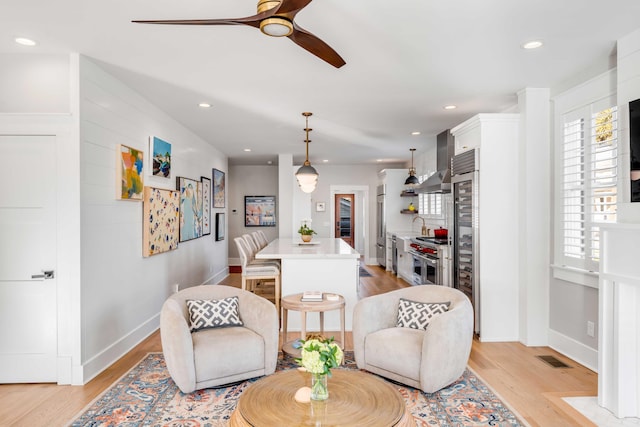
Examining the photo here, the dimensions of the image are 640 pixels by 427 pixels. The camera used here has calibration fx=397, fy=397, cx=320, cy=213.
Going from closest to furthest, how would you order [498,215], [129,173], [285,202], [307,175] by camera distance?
[129,173] < [498,215] < [307,175] < [285,202]

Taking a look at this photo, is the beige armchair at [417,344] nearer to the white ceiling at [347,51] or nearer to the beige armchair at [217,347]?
the beige armchair at [217,347]

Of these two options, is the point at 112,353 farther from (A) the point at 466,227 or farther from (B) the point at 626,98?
(B) the point at 626,98

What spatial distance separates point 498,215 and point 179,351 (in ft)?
11.4

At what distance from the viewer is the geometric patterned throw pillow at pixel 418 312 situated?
131 inches

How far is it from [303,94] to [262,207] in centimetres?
641

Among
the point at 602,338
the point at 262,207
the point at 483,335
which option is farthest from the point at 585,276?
the point at 262,207

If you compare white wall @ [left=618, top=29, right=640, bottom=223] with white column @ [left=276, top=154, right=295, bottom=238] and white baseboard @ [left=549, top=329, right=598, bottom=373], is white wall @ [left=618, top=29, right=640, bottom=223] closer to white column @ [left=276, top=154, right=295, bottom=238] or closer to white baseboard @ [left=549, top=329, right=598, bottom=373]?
white baseboard @ [left=549, top=329, right=598, bottom=373]

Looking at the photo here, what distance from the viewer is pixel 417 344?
302 centimetres

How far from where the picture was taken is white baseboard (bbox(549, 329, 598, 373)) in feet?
11.5

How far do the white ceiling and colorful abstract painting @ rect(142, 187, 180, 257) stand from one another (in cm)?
108

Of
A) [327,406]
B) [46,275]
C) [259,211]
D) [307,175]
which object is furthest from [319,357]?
[259,211]

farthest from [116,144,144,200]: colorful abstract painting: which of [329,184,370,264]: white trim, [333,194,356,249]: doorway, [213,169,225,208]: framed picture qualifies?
[333,194,356,249]: doorway

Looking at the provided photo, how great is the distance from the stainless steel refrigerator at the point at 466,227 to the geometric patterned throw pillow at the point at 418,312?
1260 mm

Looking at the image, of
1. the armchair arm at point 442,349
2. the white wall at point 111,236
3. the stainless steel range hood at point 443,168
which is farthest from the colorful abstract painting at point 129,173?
the stainless steel range hood at point 443,168
